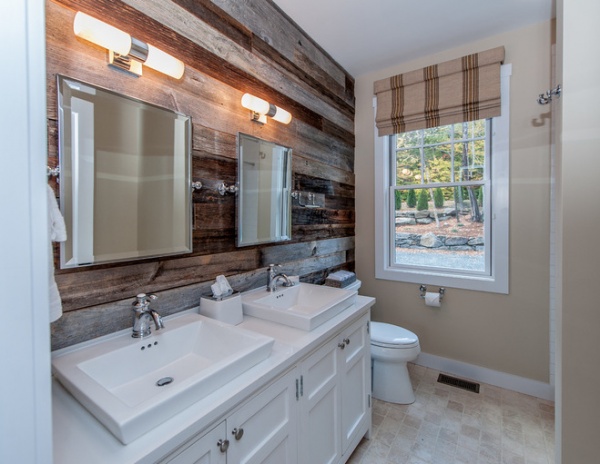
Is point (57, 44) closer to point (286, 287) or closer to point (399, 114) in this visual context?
point (286, 287)

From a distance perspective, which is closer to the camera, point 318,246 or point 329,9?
point 329,9

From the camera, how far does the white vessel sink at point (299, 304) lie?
1.27 meters

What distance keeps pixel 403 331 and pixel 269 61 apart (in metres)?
2.04

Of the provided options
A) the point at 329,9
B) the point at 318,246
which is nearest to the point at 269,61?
the point at 329,9

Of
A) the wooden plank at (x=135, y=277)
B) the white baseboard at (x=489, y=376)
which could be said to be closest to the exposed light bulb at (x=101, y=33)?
the wooden plank at (x=135, y=277)

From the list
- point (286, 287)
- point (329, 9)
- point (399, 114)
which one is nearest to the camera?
point (286, 287)

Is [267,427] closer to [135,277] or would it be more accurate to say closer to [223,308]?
[223,308]

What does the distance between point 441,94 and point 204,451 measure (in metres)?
2.65

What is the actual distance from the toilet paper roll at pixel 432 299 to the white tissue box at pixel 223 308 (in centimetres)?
166

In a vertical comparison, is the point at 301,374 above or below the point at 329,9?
below
